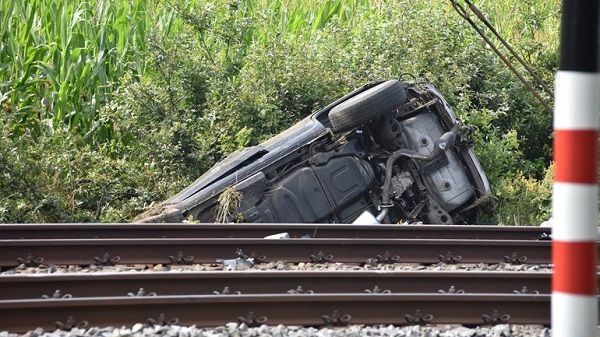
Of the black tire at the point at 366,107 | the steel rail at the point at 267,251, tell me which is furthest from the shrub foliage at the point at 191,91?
the steel rail at the point at 267,251

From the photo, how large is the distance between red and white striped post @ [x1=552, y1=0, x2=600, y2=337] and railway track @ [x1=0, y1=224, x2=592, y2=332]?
322cm

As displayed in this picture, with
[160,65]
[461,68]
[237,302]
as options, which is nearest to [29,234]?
[237,302]

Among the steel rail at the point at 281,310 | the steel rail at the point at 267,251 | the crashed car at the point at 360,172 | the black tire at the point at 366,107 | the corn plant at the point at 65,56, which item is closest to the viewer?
the steel rail at the point at 281,310

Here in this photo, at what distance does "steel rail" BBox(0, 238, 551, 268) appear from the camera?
7842 mm

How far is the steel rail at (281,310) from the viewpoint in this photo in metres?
5.95

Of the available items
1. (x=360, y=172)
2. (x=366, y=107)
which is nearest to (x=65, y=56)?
(x=366, y=107)

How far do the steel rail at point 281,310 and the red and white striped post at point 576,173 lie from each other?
3.22m

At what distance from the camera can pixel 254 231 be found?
888 cm

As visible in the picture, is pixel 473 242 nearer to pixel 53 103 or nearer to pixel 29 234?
→ pixel 29 234

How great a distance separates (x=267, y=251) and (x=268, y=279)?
1351 mm

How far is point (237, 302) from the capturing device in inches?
242

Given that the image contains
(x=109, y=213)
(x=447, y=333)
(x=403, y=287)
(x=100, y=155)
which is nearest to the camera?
(x=447, y=333)

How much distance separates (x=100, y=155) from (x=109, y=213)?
1437 mm

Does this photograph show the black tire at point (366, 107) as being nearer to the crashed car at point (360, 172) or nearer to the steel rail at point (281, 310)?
the crashed car at point (360, 172)
